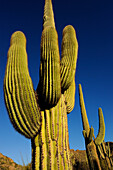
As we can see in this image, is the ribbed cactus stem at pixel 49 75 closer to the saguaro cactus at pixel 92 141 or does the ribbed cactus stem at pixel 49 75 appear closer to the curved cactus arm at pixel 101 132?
the saguaro cactus at pixel 92 141

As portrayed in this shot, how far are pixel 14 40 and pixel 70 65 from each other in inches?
56.2

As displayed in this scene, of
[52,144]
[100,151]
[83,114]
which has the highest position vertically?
[83,114]

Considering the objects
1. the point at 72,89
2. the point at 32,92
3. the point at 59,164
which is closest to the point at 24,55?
the point at 32,92

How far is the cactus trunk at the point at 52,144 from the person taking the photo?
2.99 meters

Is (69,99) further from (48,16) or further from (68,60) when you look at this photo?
(48,16)

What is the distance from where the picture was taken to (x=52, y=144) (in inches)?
124

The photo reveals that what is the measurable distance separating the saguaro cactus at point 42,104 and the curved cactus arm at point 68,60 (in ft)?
0.08

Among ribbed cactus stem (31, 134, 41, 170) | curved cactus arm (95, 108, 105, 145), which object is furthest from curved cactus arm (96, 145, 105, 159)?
ribbed cactus stem (31, 134, 41, 170)

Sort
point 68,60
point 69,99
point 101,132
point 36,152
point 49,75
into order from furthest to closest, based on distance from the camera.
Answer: point 101,132, point 69,99, point 68,60, point 49,75, point 36,152

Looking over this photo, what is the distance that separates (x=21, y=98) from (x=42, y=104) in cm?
53

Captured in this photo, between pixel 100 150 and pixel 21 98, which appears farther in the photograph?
pixel 100 150

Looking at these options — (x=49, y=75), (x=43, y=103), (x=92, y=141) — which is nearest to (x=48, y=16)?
(x=49, y=75)

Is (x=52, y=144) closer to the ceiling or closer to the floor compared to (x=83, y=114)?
closer to the floor

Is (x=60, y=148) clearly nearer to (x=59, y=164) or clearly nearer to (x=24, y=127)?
(x=59, y=164)
